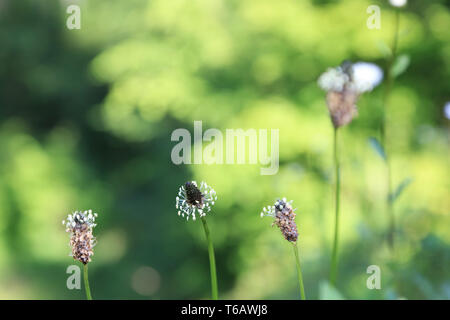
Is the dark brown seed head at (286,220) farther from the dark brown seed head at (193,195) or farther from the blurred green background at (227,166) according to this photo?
the blurred green background at (227,166)

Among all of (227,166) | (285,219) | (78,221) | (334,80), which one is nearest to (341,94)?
(334,80)

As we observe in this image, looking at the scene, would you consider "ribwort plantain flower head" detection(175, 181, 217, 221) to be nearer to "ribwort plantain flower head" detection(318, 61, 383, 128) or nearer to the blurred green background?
"ribwort plantain flower head" detection(318, 61, 383, 128)

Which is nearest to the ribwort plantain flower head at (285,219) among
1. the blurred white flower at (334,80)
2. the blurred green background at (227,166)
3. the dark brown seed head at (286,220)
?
the dark brown seed head at (286,220)

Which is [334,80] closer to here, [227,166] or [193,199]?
[193,199]

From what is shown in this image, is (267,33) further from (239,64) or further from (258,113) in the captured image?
(258,113)

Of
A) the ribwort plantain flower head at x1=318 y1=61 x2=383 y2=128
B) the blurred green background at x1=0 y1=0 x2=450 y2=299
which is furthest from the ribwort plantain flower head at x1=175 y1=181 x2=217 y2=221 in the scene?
the blurred green background at x1=0 y1=0 x2=450 y2=299
